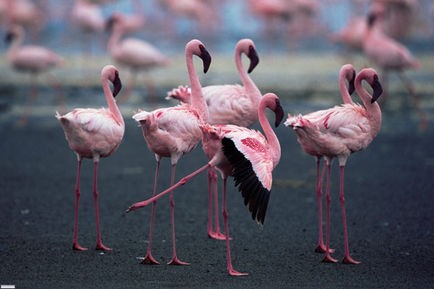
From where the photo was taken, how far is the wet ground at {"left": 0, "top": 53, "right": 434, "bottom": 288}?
242 inches

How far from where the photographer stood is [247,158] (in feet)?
19.7

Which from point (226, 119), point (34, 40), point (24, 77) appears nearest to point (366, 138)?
point (226, 119)

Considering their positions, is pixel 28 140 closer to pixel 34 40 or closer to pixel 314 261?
pixel 314 261

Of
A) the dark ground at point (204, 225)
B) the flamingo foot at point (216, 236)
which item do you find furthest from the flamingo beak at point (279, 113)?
the flamingo foot at point (216, 236)

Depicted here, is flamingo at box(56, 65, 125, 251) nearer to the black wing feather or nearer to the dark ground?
the dark ground

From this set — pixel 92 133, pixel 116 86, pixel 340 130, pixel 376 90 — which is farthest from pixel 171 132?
pixel 376 90

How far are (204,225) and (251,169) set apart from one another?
1.95 metres

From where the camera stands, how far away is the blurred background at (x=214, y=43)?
1609 cm

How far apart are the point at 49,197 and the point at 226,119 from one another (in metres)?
1.84

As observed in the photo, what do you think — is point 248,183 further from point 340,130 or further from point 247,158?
point 340,130

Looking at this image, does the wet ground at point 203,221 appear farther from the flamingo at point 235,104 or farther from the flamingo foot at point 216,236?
the flamingo at point 235,104

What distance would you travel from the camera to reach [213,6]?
80.6 ft

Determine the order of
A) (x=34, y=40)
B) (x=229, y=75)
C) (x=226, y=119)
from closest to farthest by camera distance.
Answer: (x=226, y=119)
(x=229, y=75)
(x=34, y=40)

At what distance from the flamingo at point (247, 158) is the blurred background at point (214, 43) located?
314 inches
